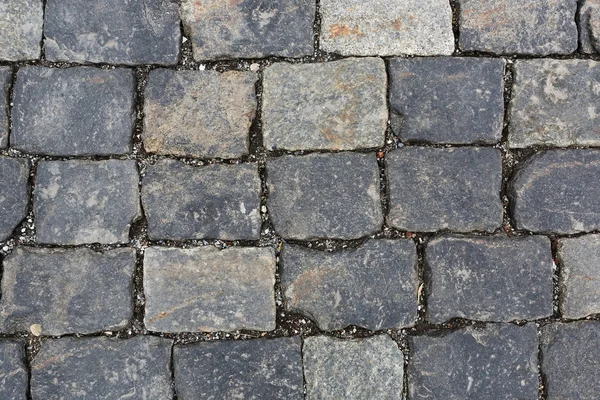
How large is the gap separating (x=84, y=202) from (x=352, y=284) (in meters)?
1.22

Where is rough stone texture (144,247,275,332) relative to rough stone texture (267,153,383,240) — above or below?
below

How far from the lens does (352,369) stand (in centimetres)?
239

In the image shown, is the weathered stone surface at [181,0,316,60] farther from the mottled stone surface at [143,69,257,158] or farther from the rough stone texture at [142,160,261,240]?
the rough stone texture at [142,160,261,240]

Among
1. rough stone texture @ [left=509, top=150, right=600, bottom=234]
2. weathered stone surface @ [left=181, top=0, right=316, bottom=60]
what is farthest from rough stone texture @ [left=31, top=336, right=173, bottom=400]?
rough stone texture @ [left=509, top=150, right=600, bottom=234]

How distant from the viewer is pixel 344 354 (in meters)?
2.39

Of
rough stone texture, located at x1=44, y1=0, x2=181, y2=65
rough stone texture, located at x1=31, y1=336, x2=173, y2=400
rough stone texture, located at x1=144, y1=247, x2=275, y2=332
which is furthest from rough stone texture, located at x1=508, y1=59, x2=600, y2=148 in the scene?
rough stone texture, located at x1=31, y1=336, x2=173, y2=400

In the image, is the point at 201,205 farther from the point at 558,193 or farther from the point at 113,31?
the point at 558,193

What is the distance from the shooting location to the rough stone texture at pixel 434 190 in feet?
7.92

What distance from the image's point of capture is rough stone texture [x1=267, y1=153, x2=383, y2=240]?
240cm

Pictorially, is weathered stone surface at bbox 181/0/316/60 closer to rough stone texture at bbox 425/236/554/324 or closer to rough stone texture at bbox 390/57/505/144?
rough stone texture at bbox 390/57/505/144

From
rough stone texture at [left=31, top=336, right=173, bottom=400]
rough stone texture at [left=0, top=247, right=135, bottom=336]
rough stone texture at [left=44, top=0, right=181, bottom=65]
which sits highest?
rough stone texture at [left=44, top=0, right=181, bottom=65]

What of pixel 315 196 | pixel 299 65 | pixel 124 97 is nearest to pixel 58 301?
pixel 124 97

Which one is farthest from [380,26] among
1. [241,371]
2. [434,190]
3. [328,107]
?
[241,371]

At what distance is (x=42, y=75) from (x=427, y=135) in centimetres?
172
